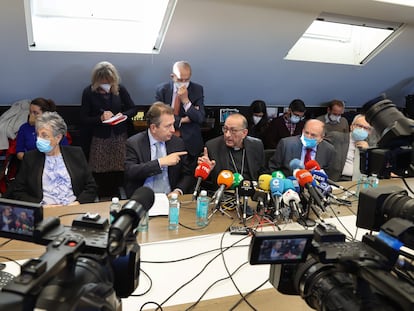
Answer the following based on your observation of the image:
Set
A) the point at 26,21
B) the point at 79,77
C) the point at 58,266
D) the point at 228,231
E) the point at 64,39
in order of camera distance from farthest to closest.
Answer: the point at 79,77, the point at 64,39, the point at 26,21, the point at 228,231, the point at 58,266

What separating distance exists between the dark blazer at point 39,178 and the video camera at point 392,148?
1816mm

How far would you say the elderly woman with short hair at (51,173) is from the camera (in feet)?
7.33

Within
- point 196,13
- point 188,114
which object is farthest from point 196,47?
point 188,114

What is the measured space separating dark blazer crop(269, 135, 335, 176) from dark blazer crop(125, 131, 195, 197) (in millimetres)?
738

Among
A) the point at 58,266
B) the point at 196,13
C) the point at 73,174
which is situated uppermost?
the point at 196,13

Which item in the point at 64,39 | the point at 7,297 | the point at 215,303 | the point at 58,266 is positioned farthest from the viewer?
the point at 64,39

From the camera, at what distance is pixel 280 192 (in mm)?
1859

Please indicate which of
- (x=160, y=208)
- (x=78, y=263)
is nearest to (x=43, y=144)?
(x=160, y=208)

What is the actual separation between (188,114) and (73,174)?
4.04ft

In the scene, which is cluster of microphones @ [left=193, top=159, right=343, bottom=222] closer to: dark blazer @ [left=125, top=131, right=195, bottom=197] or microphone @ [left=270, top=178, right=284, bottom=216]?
microphone @ [left=270, top=178, right=284, bottom=216]

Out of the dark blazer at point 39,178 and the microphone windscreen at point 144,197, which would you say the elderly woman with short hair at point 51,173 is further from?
the microphone windscreen at point 144,197

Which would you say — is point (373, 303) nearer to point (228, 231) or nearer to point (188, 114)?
point (228, 231)

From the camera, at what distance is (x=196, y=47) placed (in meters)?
3.54

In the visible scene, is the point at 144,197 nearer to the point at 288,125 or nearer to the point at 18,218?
the point at 18,218
